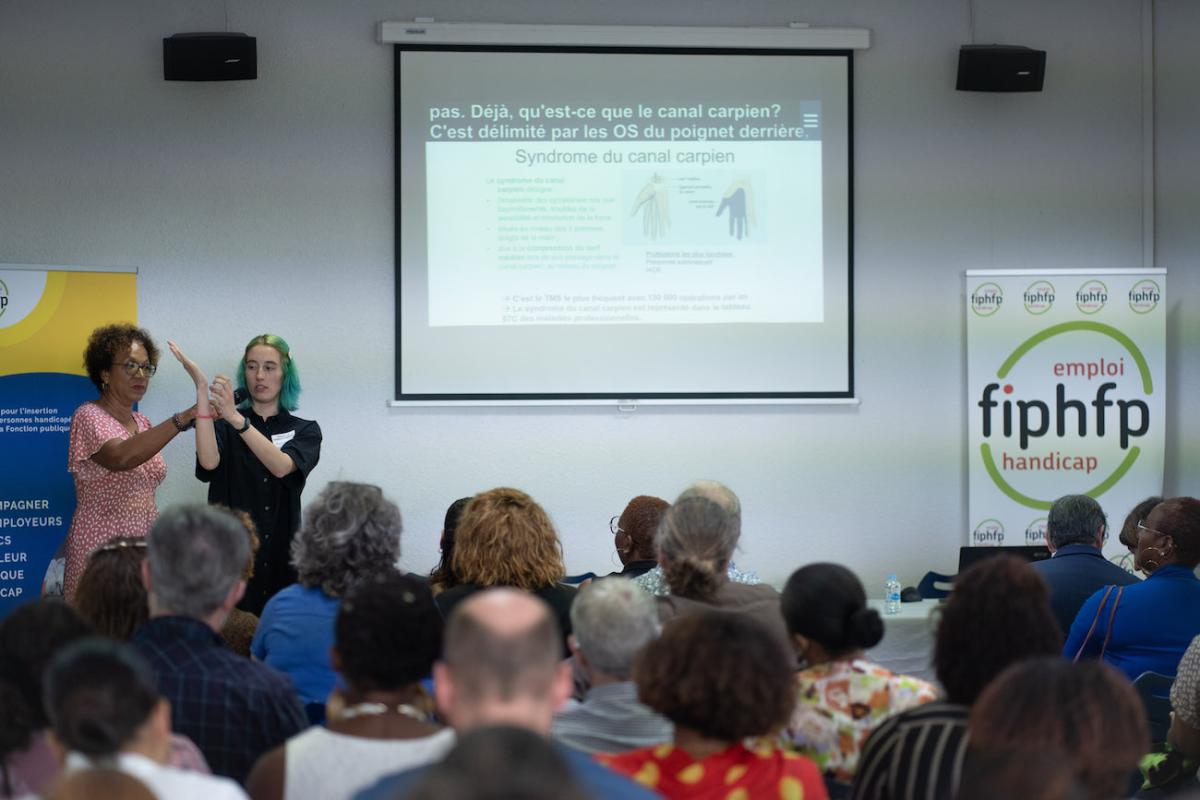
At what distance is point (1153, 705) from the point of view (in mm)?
3494

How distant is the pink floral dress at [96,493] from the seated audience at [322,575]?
6.58 ft

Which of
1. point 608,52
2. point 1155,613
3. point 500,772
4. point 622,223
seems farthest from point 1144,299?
point 500,772

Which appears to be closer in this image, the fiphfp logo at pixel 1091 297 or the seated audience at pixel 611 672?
the seated audience at pixel 611 672

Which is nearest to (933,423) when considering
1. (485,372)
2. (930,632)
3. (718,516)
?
(485,372)

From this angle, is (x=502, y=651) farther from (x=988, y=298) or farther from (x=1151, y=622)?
(x=988, y=298)

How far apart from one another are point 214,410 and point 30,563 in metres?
1.24

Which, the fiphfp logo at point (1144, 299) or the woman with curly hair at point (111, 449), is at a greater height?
the fiphfp logo at point (1144, 299)

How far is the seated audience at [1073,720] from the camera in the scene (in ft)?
5.51

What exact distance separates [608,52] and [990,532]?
2.81 meters

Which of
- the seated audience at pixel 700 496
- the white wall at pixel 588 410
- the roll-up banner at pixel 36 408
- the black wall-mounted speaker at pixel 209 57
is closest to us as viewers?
the seated audience at pixel 700 496

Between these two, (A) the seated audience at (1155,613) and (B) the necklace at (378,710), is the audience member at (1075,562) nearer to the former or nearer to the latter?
(A) the seated audience at (1155,613)

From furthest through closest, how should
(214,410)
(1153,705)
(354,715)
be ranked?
(214,410)
(1153,705)
(354,715)

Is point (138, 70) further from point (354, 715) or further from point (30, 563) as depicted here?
point (354, 715)

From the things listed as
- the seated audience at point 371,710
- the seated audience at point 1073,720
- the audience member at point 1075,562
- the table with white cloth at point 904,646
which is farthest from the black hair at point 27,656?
the table with white cloth at point 904,646
